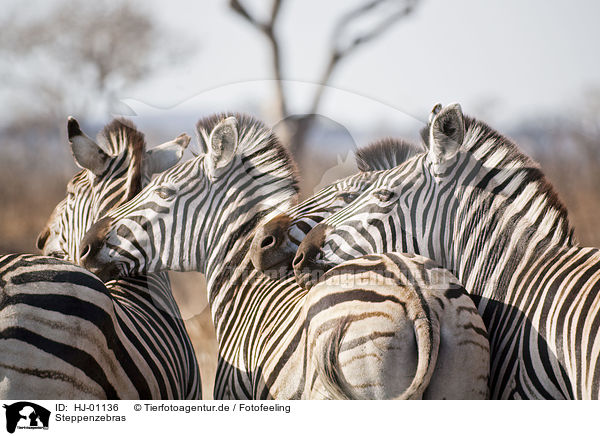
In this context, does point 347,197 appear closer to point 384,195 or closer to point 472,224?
point 384,195

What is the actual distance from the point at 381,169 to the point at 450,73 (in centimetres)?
42

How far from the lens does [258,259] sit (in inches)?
79.1

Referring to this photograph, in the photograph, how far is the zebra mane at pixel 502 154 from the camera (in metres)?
1.89

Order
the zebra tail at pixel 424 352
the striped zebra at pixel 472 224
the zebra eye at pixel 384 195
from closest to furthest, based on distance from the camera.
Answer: the zebra tail at pixel 424 352 → the striped zebra at pixel 472 224 → the zebra eye at pixel 384 195

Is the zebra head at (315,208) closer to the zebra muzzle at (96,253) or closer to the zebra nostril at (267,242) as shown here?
the zebra nostril at (267,242)

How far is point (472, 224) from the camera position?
190cm

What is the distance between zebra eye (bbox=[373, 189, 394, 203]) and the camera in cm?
191

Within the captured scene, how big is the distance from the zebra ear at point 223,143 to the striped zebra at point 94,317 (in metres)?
0.16

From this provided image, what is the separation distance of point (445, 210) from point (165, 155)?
95cm

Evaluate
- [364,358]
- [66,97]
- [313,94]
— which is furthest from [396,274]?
[66,97]

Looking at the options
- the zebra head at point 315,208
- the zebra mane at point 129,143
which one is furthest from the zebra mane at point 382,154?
the zebra mane at point 129,143

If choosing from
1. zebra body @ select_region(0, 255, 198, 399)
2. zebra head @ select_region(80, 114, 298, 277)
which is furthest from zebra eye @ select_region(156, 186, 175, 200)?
zebra body @ select_region(0, 255, 198, 399)
